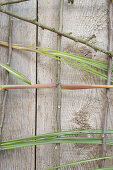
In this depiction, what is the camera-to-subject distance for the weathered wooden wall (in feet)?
2.46

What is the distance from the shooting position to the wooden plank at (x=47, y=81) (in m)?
0.75

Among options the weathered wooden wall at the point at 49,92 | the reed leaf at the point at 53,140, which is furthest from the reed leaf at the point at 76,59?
the reed leaf at the point at 53,140

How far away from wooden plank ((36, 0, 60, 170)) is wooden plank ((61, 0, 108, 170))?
44mm

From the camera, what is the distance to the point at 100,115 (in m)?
0.77

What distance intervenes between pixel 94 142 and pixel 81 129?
8 cm

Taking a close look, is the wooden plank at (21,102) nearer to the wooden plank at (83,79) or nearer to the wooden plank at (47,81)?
the wooden plank at (47,81)

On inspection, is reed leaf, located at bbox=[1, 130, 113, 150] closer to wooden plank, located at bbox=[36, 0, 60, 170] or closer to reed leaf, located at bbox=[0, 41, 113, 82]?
wooden plank, located at bbox=[36, 0, 60, 170]

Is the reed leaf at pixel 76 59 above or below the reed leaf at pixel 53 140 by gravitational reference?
above

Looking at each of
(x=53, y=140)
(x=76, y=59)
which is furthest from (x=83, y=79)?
(x=53, y=140)

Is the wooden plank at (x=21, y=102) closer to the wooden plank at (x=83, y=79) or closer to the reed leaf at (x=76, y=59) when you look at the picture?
the reed leaf at (x=76, y=59)

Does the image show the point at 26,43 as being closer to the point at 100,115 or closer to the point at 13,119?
the point at 13,119

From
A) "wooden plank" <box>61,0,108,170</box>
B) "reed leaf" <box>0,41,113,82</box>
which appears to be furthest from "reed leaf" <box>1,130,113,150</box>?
"reed leaf" <box>0,41,113,82</box>

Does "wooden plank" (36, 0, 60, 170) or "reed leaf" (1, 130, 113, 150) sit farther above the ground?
"wooden plank" (36, 0, 60, 170)

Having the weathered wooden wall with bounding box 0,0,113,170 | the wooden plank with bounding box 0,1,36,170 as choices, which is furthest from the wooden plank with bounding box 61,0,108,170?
the wooden plank with bounding box 0,1,36,170
